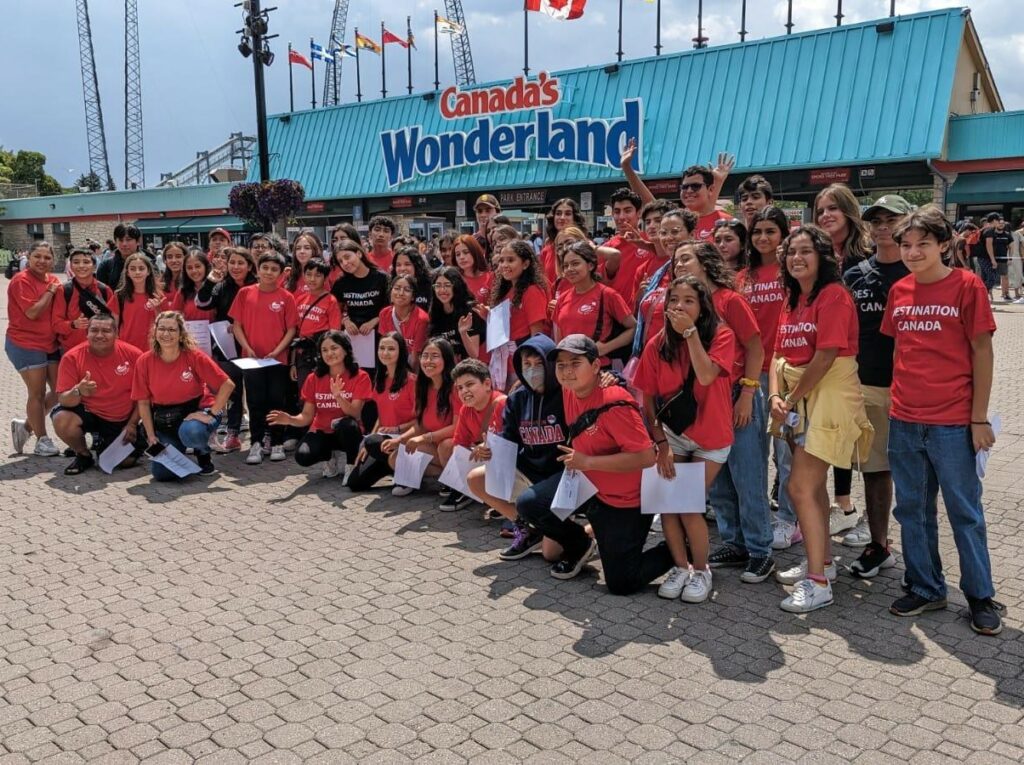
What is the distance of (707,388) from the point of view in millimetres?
4473

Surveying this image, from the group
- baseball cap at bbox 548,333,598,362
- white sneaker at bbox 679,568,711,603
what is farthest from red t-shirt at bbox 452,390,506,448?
white sneaker at bbox 679,568,711,603

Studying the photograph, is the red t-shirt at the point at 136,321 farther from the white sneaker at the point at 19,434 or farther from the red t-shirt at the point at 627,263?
the red t-shirt at the point at 627,263

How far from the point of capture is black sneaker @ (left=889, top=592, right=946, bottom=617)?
167 inches

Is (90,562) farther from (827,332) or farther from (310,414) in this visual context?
(827,332)

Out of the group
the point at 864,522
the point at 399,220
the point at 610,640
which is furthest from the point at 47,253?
the point at 399,220

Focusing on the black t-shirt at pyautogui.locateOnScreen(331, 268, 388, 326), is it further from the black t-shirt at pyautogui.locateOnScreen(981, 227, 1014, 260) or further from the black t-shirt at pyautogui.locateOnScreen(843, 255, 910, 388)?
the black t-shirt at pyautogui.locateOnScreen(981, 227, 1014, 260)

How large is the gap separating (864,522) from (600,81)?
19937 mm

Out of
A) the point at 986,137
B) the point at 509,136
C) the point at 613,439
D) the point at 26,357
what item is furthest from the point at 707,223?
the point at 509,136

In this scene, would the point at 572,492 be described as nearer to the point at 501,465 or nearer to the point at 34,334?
the point at 501,465

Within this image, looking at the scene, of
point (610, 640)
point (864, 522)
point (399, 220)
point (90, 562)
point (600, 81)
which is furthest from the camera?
point (399, 220)

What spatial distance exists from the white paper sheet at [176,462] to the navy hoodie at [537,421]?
128 inches

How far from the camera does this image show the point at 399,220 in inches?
1162

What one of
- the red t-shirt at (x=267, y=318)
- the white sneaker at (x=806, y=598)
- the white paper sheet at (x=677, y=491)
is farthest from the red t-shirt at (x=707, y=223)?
the red t-shirt at (x=267, y=318)

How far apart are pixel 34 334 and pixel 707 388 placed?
6776mm
